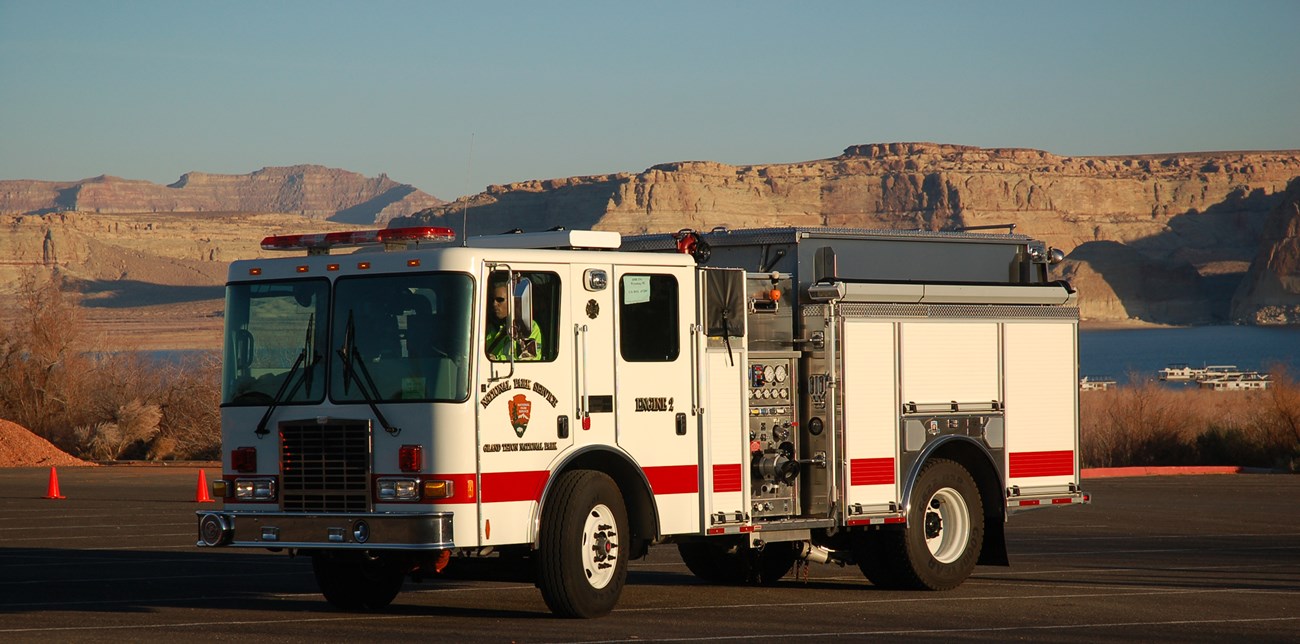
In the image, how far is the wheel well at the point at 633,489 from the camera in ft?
39.4

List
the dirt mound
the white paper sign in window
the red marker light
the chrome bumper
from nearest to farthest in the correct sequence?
the chrome bumper, the red marker light, the white paper sign in window, the dirt mound

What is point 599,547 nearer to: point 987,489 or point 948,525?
point 948,525

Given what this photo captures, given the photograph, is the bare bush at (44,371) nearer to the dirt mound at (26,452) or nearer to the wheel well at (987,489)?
the dirt mound at (26,452)

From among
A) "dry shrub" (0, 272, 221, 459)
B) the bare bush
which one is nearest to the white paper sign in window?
"dry shrub" (0, 272, 221, 459)

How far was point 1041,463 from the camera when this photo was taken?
15.1 metres

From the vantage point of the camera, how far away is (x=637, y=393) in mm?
12211

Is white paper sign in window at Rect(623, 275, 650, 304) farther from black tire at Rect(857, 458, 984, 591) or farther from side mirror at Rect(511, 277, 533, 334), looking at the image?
black tire at Rect(857, 458, 984, 591)

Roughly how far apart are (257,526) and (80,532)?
36.3ft

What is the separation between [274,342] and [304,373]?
0.41m

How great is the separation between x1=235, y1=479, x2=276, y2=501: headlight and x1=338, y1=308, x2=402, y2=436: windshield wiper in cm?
93

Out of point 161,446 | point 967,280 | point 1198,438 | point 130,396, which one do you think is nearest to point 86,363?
point 130,396

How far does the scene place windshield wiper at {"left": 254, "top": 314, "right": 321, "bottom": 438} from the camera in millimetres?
11695

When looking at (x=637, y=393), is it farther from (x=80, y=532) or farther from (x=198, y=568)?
(x=80, y=532)

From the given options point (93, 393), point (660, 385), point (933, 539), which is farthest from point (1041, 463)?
point (93, 393)
